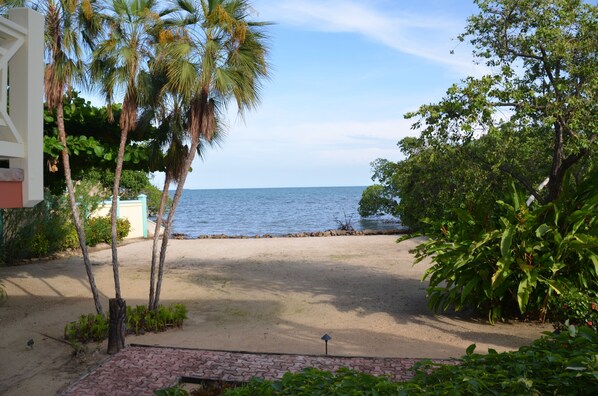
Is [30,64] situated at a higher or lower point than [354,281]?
higher

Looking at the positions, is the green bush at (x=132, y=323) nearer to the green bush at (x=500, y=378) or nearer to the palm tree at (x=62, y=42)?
the palm tree at (x=62, y=42)

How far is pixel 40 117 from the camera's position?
4312 mm

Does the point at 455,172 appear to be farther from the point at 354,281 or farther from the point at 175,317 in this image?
the point at 175,317

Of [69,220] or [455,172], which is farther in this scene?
[69,220]

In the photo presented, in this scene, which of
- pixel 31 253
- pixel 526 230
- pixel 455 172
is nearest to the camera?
pixel 526 230

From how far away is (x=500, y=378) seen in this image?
3303mm

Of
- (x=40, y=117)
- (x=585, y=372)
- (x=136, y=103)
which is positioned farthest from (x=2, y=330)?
(x=585, y=372)

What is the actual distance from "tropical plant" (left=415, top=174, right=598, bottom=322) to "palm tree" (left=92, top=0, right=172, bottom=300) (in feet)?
16.9

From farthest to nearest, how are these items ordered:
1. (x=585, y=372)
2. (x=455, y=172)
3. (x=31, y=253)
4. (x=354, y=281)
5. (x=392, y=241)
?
1. (x=392, y=241)
2. (x=31, y=253)
3. (x=354, y=281)
4. (x=455, y=172)
5. (x=585, y=372)

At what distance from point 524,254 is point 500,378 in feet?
17.3

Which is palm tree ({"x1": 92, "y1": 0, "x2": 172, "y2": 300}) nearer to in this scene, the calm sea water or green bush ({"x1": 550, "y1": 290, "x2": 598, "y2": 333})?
green bush ({"x1": 550, "y1": 290, "x2": 598, "y2": 333})

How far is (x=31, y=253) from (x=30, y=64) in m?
13.6

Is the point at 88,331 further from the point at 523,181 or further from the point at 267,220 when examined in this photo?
the point at 267,220

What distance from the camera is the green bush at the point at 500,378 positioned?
294 centimetres
